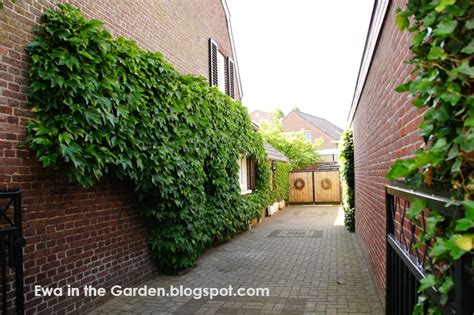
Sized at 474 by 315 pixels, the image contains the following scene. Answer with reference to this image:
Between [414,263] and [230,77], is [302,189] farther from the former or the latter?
[414,263]

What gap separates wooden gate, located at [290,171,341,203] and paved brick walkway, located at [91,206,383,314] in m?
9.45

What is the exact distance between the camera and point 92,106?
12.9 feet

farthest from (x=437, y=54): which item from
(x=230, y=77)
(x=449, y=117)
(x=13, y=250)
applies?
(x=230, y=77)

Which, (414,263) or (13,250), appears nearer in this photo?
(414,263)

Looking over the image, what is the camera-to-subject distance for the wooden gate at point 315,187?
18.5 metres

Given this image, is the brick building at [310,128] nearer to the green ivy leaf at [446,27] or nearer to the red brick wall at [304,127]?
the red brick wall at [304,127]

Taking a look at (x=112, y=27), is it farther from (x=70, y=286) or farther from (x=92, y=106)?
(x=70, y=286)

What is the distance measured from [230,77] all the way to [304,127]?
83.0 feet

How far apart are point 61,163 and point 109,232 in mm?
1440

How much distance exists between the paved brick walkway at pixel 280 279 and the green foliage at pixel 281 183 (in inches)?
244

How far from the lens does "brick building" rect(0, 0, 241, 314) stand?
3465mm

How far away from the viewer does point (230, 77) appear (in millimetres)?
11883

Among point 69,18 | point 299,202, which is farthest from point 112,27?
point 299,202

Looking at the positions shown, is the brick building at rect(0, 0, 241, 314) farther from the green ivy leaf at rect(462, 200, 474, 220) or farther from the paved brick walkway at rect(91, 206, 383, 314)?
the green ivy leaf at rect(462, 200, 474, 220)
